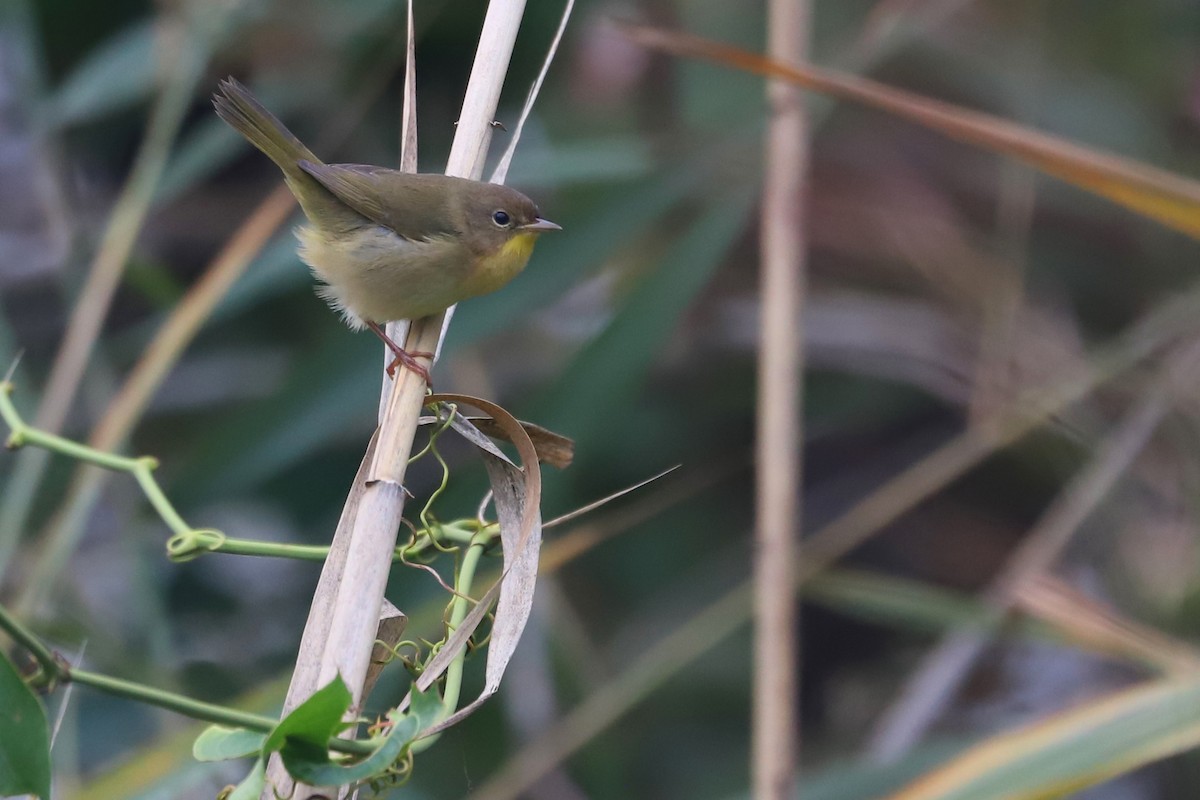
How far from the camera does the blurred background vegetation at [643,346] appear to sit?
279 centimetres

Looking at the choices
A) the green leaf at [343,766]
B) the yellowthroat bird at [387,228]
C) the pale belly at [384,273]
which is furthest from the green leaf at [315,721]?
the yellowthroat bird at [387,228]

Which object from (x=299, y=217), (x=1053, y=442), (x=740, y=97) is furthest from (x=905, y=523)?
(x=299, y=217)

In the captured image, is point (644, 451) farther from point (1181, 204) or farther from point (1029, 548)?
point (1181, 204)

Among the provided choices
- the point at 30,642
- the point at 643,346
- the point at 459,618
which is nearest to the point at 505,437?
the point at 459,618

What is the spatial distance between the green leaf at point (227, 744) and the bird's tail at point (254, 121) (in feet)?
4.67

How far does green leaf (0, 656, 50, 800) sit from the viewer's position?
3.56 feet

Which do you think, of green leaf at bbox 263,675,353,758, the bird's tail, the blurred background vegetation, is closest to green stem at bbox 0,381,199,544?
green leaf at bbox 263,675,353,758

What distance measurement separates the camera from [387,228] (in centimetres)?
253

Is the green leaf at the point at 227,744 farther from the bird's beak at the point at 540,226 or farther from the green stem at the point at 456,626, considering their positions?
the bird's beak at the point at 540,226

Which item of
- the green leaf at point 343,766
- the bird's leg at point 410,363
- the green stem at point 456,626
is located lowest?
the green leaf at point 343,766

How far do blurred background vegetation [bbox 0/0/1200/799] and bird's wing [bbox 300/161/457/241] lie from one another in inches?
13.7

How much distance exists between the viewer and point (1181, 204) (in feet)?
5.96

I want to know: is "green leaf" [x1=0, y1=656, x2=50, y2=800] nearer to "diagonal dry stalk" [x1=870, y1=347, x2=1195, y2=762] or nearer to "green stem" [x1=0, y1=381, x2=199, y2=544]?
"green stem" [x1=0, y1=381, x2=199, y2=544]

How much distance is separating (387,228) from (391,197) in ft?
0.30
